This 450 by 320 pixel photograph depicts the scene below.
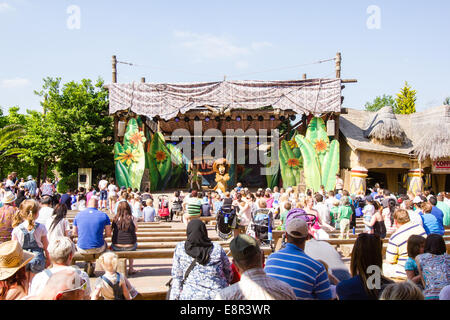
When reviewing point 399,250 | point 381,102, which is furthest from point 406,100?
point 399,250

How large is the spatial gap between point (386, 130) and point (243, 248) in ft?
58.2

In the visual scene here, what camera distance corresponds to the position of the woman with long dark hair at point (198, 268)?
320 centimetres

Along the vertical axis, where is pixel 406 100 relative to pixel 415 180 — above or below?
above

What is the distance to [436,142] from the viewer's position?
688 inches

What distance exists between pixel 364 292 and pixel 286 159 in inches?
668

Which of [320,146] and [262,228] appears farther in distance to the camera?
[320,146]

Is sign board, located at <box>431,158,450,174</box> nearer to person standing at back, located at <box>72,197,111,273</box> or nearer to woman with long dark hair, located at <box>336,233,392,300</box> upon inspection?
person standing at back, located at <box>72,197,111,273</box>

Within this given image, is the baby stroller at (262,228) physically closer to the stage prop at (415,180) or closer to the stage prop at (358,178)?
the stage prop at (358,178)

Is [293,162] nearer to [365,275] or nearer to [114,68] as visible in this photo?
[114,68]

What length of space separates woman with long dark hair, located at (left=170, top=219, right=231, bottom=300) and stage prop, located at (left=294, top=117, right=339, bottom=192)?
50.8ft

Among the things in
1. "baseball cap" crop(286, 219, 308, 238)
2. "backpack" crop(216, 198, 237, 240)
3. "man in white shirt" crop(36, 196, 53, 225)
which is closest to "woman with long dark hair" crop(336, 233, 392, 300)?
"baseball cap" crop(286, 219, 308, 238)

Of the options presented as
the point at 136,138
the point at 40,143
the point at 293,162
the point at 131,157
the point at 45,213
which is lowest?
the point at 45,213

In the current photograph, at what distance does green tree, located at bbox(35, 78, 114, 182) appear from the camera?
63.1 ft

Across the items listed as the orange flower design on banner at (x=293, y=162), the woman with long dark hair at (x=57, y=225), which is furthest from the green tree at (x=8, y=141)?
the woman with long dark hair at (x=57, y=225)
